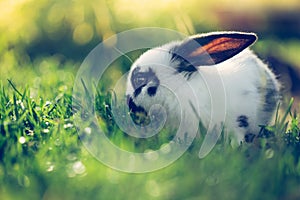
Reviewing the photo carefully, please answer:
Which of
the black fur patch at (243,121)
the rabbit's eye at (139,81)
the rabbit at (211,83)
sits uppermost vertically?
the rabbit's eye at (139,81)

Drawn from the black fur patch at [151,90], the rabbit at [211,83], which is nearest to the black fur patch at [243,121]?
the rabbit at [211,83]

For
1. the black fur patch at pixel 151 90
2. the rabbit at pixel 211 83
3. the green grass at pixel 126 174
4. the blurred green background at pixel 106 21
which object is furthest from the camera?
the blurred green background at pixel 106 21

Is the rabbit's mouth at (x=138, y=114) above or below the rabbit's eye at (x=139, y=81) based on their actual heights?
below

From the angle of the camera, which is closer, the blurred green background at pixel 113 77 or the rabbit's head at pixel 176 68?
the blurred green background at pixel 113 77

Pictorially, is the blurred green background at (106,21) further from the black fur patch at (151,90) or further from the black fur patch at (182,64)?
the black fur patch at (151,90)

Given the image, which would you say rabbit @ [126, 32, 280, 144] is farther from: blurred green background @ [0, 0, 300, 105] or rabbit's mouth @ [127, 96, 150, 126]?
blurred green background @ [0, 0, 300, 105]

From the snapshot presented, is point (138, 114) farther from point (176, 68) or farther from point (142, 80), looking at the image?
point (176, 68)

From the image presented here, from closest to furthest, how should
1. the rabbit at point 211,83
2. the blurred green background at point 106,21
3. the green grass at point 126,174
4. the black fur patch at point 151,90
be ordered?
the green grass at point 126,174
the rabbit at point 211,83
the black fur patch at point 151,90
the blurred green background at point 106,21

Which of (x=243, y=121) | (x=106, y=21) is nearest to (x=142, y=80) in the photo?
(x=243, y=121)
